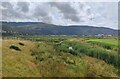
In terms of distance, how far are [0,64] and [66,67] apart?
40.1ft

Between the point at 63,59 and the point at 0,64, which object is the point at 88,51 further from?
the point at 0,64

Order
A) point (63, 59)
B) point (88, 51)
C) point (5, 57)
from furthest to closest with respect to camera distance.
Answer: point (88, 51), point (63, 59), point (5, 57)

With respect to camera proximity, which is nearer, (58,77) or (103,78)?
(58,77)

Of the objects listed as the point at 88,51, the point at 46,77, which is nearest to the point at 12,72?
the point at 46,77

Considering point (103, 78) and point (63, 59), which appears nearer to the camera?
point (103, 78)

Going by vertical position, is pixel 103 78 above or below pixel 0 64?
below

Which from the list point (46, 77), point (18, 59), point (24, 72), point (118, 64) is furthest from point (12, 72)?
point (118, 64)

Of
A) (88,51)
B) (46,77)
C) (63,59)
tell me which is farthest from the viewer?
(88,51)

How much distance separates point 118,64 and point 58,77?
1183 inches

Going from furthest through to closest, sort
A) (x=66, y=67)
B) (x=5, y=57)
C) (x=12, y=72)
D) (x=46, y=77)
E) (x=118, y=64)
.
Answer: (x=118, y=64) → (x=66, y=67) → (x=5, y=57) → (x=46, y=77) → (x=12, y=72)

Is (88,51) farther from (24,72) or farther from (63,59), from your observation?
(24,72)

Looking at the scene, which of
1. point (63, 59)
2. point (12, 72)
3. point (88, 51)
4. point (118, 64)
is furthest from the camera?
point (88, 51)

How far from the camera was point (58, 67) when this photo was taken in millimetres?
43469

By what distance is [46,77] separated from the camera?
38.0m
